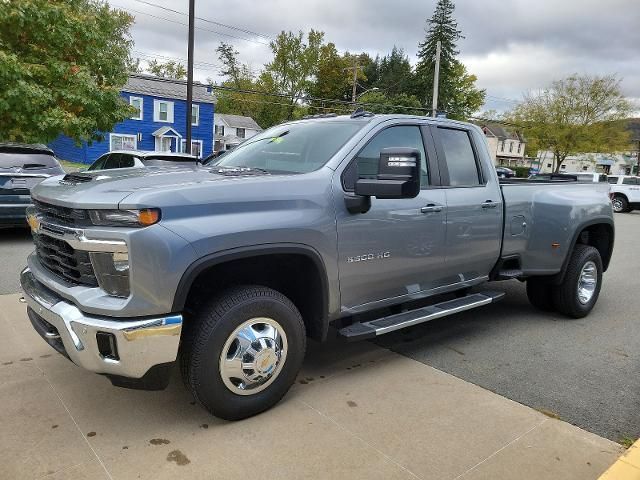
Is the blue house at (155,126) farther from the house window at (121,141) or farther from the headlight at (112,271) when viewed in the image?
the headlight at (112,271)

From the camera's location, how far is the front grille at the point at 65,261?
281 cm

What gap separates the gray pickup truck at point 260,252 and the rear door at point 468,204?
2 centimetres

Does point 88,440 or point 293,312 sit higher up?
point 293,312

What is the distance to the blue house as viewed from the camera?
3419cm

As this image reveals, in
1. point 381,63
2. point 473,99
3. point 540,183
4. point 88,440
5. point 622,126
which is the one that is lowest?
point 88,440

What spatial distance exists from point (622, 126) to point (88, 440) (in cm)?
4227

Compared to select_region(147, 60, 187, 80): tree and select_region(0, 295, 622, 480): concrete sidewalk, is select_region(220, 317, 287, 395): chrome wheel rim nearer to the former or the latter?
select_region(0, 295, 622, 480): concrete sidewalk

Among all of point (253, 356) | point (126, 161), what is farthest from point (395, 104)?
point (253, 356)

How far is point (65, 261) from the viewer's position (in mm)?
2980

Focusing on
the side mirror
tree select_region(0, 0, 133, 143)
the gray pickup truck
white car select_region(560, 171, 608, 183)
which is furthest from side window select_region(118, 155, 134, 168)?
the side mirror

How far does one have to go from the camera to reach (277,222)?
3.08 meters

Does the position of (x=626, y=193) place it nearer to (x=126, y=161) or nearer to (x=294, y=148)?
(x=126, y=161)

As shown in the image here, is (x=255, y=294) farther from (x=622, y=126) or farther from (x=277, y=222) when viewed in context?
(x=622, y=126)

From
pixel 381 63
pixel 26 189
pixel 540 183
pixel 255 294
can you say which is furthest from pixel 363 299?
pixel 381 63
